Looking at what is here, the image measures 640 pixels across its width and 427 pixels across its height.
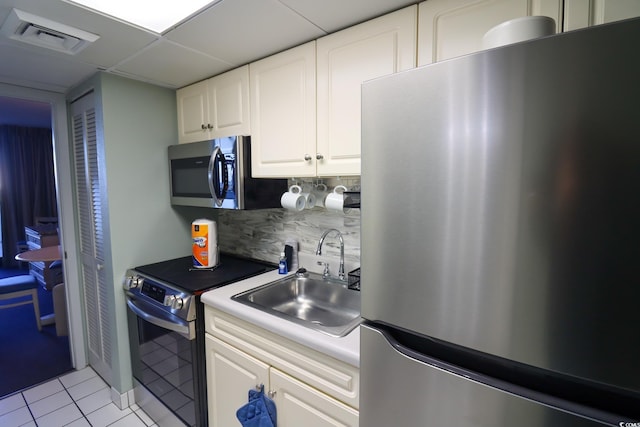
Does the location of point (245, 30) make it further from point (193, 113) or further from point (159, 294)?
point (159, 294)

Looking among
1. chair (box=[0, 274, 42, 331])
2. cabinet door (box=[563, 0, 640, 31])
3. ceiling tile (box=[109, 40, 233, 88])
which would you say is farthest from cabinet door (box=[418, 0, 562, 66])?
chair (box=[0, 274, 42, 331])

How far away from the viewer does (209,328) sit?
4.95ft

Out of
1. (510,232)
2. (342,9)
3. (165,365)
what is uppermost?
(342,9)

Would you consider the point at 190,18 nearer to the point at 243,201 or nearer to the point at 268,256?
the point at 243,201

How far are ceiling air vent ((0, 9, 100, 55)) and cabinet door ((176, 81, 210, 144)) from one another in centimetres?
59

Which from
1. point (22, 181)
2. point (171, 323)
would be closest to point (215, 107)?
point (171, 323)

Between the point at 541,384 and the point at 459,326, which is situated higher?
the point at 459,326

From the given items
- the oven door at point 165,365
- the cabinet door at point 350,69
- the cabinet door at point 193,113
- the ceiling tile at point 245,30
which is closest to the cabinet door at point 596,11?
the cabinet door at point 350,69

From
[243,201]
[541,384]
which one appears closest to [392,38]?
[243,201]

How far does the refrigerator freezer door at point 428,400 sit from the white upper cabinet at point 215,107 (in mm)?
1314

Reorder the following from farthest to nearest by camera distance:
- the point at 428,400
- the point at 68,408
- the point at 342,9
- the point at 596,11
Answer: the point at 68,408, the point at 342,9, the point at 596,11, the point at 428,400

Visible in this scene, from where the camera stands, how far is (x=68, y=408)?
1.94 m

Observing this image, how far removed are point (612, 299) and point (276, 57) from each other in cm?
152

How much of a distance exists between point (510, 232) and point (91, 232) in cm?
244
